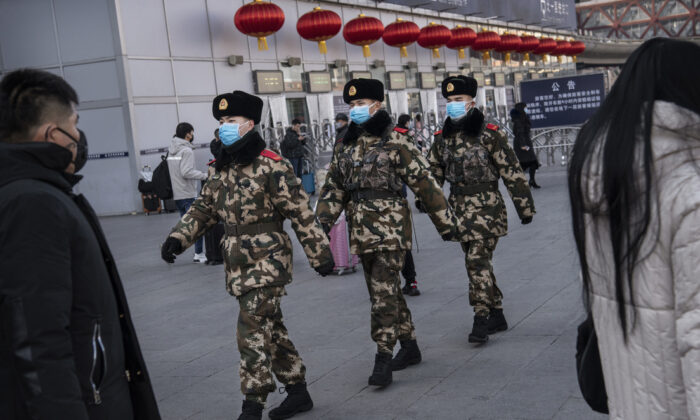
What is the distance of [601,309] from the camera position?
2.04m

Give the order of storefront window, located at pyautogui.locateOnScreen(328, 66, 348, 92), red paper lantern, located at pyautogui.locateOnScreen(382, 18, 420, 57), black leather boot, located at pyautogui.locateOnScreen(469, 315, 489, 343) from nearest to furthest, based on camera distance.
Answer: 1. black leather boot, located at pyautogui.locateOnScreen(469, 315, 489, 343)
2. red paper lantern, located at pyautogui.locateOnScreen(382, 18, 420, 57)
3. storefront window, located at pyautogui.locateOnScreen(328, 66, 348, 92)

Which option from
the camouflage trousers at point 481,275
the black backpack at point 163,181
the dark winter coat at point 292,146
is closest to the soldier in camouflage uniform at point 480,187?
the camouflage trousers at point 481,275

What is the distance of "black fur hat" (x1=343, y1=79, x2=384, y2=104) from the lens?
5156 millimetres

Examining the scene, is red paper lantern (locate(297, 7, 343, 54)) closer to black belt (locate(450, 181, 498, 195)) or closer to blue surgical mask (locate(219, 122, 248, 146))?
black belt (locate(450, 181, 498, 195))

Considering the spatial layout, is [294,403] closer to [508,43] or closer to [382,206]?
[382,206]

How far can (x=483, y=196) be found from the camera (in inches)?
227

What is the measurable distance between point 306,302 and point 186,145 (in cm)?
387

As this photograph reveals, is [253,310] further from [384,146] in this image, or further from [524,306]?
[524,306]

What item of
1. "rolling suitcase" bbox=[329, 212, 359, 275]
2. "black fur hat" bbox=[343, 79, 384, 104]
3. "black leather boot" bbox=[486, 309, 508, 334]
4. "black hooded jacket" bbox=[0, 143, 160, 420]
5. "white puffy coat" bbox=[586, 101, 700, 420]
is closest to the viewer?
"white puffy coat" bbox=[586, 101, 700, 420]

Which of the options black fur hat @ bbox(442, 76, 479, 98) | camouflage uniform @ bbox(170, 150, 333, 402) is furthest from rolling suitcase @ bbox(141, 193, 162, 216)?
camouflage uniform @ bbox(170, 150, 333, 402)

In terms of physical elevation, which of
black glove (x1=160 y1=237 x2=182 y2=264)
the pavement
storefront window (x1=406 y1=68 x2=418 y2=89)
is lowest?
the pavement

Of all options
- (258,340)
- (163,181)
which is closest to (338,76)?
(163,181)

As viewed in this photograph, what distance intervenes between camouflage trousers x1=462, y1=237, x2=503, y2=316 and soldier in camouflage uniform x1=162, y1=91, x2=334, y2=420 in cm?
167

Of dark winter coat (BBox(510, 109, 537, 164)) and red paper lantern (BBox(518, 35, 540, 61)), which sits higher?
red paper lantern (BBox(518, 35, 540, 61))
